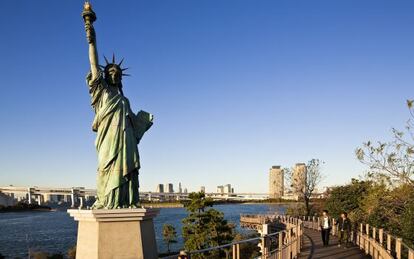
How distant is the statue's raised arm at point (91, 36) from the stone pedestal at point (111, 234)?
2.66 m

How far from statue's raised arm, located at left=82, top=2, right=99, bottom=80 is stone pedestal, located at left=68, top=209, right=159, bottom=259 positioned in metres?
2.66

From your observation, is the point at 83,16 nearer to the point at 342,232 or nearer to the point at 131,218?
the point at 131,218

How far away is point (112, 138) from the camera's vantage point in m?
7.77

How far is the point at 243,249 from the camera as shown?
122ft

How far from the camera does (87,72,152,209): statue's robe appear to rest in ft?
24.8

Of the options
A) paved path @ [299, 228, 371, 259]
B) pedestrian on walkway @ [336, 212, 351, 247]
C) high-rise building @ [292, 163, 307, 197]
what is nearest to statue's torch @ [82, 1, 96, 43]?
paved path @ [299, 228, 371, 259]

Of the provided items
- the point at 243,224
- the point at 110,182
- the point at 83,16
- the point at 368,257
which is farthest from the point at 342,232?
the point at 243,224

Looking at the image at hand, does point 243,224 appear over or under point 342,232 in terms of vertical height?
under

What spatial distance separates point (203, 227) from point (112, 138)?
26.6 meters

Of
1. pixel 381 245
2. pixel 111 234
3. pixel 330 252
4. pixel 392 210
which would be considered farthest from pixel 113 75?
pixel 392 210

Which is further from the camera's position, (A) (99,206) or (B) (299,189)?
(B) (299,189)

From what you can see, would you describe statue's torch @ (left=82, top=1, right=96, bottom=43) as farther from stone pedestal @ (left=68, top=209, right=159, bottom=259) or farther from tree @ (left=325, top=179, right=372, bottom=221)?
tree @ (left=325, top=179, right=372, bottom=221)

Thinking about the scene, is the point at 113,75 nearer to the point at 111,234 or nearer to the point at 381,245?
the point at 111,234

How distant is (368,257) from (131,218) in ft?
35.6
